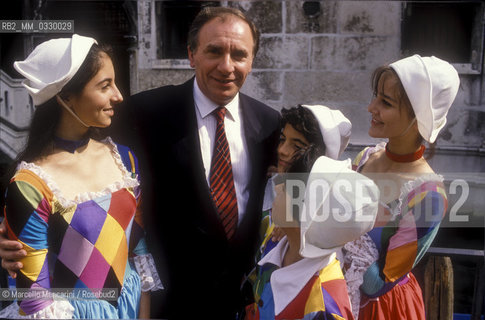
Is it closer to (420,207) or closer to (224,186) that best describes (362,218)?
(420,207)

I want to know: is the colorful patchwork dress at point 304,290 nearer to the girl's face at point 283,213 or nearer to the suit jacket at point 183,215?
the girl's face at point 283,213

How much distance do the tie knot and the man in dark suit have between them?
18 mm

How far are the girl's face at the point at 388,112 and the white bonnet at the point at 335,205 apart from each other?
20.0 inches

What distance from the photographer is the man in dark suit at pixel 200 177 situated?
2102mm

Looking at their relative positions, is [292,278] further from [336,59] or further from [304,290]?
[336,59]

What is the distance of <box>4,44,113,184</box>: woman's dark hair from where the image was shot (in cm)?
177

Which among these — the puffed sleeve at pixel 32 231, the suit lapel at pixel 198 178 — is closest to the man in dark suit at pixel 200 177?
the suit lapel at pixel 198 178

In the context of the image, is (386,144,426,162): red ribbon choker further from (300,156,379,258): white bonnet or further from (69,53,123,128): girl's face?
(69,53,123,128): girl's face

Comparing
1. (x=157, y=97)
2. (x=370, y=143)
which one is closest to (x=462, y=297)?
(x=370, y=143)

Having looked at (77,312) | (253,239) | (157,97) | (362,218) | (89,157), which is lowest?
Result: (77,312)

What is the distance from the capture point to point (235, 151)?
222 centimetres

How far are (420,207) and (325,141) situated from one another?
47cm

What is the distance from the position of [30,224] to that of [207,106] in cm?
96

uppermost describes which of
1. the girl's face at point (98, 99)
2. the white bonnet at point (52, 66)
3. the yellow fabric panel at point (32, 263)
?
the white bonnet at point (52, 66)
